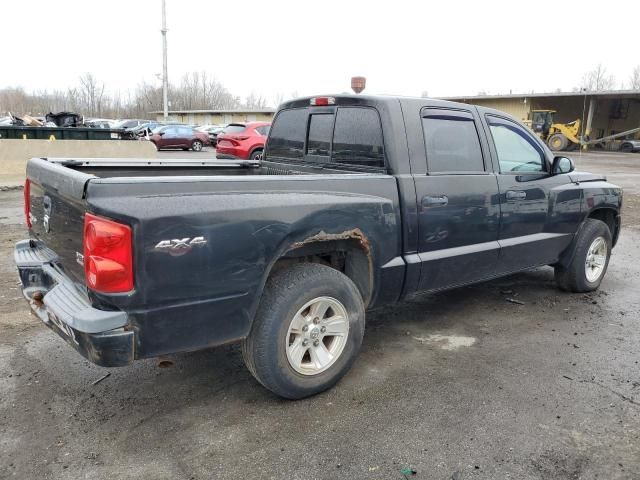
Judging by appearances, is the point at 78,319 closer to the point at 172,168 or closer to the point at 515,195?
the point at 172,168

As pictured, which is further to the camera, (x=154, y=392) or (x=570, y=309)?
(x=570, y=309)

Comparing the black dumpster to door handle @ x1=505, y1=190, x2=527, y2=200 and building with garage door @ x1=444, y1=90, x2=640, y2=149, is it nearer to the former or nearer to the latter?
door handle @ x1=505, y1=190, x2=527, y2=200

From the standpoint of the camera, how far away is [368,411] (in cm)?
324

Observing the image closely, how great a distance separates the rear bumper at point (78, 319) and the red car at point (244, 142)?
46.2 ft

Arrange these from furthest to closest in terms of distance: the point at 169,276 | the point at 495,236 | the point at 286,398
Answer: the point at 495,236 < the point at 286,398 < the point at 169,276

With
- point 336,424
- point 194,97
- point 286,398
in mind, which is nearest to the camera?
point 336,424

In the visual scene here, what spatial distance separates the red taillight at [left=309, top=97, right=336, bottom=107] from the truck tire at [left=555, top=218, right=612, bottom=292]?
2.94 meters

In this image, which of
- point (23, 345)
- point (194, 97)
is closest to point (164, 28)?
point (23, 345)

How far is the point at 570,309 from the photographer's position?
5.14 metres

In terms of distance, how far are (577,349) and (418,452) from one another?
207cm

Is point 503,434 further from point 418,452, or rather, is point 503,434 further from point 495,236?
point 495,236

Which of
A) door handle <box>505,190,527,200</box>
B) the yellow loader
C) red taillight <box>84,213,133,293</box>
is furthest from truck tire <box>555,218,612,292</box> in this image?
the yellow loader

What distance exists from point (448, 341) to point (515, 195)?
1.37 meters

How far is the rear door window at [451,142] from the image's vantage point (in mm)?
3980
